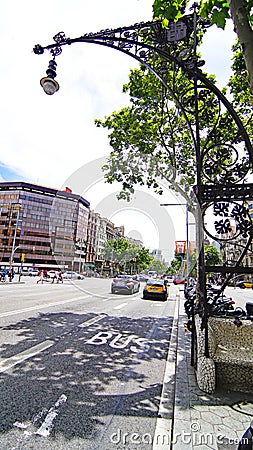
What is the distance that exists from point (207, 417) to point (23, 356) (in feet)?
10.7

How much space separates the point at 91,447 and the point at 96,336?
4.26m

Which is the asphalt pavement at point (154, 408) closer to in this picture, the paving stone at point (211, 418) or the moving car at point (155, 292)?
the paving stone at point (211, 418)

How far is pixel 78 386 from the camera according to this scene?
3.76 meters

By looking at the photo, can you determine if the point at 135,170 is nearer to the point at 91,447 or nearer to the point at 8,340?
the point at 8,340

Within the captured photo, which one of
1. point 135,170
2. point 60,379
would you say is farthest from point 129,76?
point 60,379

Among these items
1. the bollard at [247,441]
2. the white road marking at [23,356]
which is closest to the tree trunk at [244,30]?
the bollard at [247,441]

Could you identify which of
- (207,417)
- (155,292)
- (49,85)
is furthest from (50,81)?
(155,292)

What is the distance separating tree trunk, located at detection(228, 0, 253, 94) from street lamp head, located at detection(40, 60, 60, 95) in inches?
150

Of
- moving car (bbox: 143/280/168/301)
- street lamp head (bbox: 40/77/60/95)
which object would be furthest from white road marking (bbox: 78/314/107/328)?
moving car (bbox: 143/280/168/301)

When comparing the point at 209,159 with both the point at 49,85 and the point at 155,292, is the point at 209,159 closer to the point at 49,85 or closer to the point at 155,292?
the point at 49,85

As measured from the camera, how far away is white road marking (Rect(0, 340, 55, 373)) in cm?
431

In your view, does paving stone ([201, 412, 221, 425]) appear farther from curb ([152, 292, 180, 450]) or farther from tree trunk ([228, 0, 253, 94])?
tree trunk ([228, 0, 253, 94])

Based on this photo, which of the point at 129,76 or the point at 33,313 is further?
the point at 129,76

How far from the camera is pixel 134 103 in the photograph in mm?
10352
